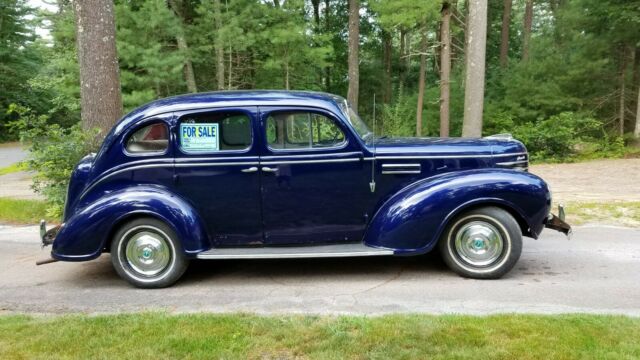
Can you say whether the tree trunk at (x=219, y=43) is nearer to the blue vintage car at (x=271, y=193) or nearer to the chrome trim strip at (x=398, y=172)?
the blue vintage car at (x=271, y=193)

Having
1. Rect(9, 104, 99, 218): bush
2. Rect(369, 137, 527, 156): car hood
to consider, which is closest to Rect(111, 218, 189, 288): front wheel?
Rect(369, 137, 527, 156): car hood

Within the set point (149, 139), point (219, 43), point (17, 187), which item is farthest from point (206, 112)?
point (219, 43)

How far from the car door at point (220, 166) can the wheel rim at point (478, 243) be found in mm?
2040

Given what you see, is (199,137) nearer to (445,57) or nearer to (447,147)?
(447,147)

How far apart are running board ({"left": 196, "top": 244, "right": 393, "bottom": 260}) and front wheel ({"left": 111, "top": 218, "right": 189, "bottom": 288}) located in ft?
0.98

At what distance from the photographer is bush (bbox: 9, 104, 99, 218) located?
7.73 m

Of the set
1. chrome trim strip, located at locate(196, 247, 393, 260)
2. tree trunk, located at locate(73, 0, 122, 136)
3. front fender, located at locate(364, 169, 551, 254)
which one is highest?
tree trunk, located at locate(73, 0, 122, 136)

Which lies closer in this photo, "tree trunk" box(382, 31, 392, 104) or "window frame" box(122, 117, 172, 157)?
"window frame" box(122, 117, 172, 157)

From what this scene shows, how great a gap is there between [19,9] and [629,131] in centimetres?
3987

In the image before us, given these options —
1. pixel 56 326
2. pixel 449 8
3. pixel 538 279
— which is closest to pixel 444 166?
A: pixel 538 279

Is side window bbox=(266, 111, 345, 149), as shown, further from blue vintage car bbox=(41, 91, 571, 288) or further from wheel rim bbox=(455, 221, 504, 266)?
wheel rim bbox=(455, 221, 504, 266)

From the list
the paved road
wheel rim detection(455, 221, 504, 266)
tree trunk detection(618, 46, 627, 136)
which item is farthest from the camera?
tree trunk detection(618, 46, 627, 136)

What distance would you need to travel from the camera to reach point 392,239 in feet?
16.0

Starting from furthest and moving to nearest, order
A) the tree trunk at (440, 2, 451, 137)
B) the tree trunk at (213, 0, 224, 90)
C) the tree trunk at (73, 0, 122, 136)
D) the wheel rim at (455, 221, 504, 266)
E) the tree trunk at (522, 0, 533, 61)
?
the tree trunk at (522, 0, 533, 61) → the tree trunk at (213, 0, 224, 90) → the tree trunk at (440, 2, 451, 137) → the tree trunk at (73, 0, 122, 136) → the wheel rim at (455, 221, 504, 266)
